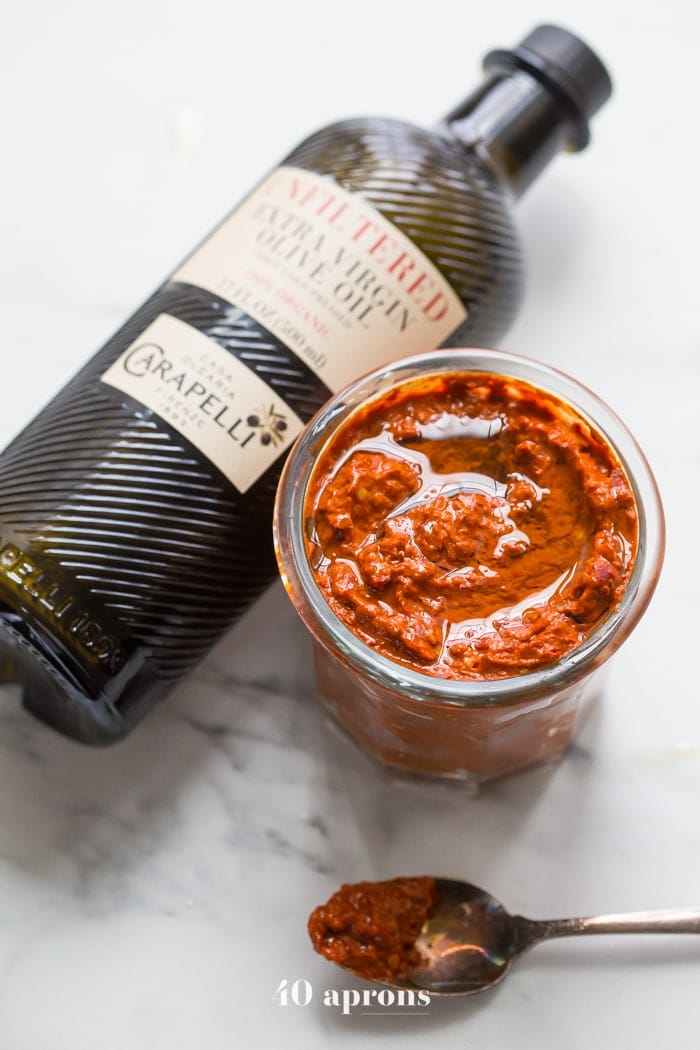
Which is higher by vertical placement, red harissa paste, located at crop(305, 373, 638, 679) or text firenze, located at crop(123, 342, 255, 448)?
red harissa paste, located at crop(305, 373, 638, 679)

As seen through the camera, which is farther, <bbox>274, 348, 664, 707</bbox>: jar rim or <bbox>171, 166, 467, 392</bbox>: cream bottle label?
<bbox>171, 166, 467, 392</bbox>: cream bottle label

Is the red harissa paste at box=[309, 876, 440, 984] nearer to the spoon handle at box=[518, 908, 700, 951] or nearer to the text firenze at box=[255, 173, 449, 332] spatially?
the spoon handle at box=[518, 908, 700, 951]

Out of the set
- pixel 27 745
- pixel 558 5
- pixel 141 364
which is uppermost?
pixel 558 5

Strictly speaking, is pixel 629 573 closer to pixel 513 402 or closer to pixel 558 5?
pixel 513 402

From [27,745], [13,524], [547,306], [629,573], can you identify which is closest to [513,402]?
[629,573]

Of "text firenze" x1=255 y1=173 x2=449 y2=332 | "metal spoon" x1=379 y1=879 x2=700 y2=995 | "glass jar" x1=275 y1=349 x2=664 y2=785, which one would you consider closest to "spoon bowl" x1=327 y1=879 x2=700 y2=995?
"metal spoon" x1=379 y1=879 x2=700 y2=995

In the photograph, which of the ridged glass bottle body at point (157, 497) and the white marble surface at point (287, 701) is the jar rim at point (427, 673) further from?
the white marble surface at point (287, 701)

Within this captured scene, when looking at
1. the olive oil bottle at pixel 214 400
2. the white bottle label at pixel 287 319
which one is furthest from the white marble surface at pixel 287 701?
the white bottle label at pixel 287 319
